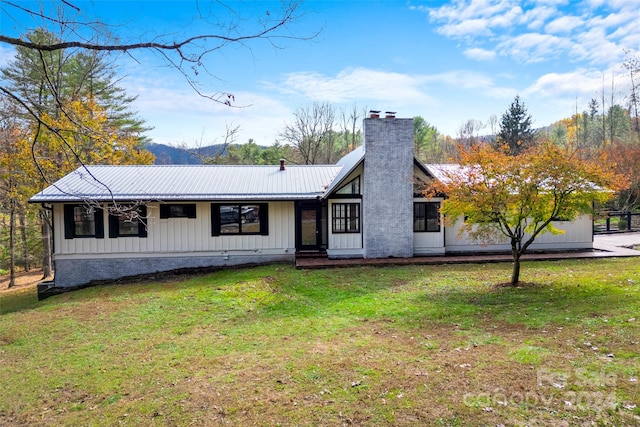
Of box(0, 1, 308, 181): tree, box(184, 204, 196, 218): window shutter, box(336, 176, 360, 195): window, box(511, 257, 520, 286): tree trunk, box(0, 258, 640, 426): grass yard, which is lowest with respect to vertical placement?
box(0, 258, 640, 426): grass yard

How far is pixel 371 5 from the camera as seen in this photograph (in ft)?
21.9

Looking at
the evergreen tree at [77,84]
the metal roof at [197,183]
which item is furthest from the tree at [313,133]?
the metal roof at [197,183]

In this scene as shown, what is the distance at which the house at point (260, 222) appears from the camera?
12641 mm

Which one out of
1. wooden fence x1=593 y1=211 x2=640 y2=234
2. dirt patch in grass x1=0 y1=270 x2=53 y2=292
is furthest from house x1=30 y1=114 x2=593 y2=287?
wooden fence x1=593 y1=211 x2=640 y2=234

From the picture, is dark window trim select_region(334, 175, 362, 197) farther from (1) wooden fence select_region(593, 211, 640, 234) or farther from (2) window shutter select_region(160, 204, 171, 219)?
(1) wooden fence select_region(593, 211, 640, 234)

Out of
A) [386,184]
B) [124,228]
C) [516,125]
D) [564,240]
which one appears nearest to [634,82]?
[516,125]

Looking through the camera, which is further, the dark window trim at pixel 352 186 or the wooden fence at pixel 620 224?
the wooden fence at pixel 620 224

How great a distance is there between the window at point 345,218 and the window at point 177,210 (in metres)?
5.00

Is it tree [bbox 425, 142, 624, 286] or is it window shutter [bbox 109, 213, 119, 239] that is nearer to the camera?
tree [bbox 425, 142, 624, 286]

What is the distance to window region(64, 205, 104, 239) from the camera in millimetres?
12414

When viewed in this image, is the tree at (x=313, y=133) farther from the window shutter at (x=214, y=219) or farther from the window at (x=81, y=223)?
the window at (x=81, y=223)

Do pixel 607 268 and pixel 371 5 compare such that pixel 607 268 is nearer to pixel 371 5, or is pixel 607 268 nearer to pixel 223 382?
pixel 371 5

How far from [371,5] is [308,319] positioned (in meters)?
6.04

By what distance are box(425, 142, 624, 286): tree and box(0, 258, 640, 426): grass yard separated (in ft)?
5.91
